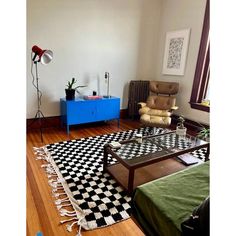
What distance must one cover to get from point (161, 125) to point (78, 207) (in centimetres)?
200

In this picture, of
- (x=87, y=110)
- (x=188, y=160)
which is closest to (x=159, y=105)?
(x=87, y=110)

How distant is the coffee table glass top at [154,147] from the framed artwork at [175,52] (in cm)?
199

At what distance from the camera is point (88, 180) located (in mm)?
2158

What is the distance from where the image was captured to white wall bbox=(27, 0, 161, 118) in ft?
10.8

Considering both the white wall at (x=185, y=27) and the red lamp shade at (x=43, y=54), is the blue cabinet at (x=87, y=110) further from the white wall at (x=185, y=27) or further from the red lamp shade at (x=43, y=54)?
the white wall at (x=185, y=27)

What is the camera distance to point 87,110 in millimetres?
3564

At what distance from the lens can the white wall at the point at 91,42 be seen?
329 cm

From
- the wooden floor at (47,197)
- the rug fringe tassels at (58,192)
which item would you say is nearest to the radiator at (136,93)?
the wooden floor at (47,197)

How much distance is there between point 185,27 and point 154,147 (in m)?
2.82

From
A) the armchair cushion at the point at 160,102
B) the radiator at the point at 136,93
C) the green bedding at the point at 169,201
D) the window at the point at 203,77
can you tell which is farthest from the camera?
the radiator at the point at 136,93

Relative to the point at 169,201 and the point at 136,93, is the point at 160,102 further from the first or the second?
the point at 169,201

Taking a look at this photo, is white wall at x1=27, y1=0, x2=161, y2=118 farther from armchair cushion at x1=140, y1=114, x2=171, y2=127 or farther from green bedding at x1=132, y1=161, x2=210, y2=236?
green bedding at x1=132, y1=161, x2=210, y2=236

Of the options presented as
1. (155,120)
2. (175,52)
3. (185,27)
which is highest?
(185,27)
